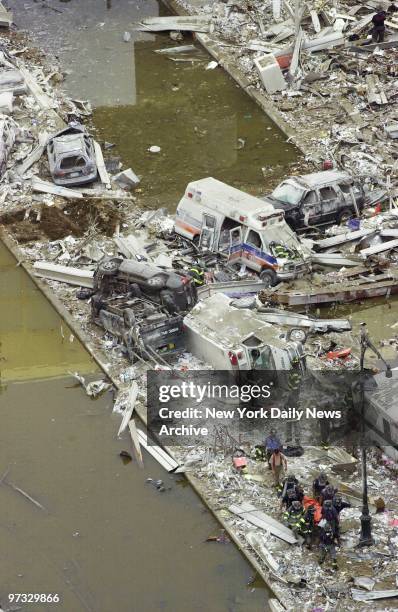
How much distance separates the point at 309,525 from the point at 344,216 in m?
11.2

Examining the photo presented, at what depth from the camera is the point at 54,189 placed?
30938 mm

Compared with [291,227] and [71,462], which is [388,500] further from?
[291,227]

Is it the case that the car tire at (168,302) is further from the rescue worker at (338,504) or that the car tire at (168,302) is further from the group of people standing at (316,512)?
the rescue worker at (338,504)

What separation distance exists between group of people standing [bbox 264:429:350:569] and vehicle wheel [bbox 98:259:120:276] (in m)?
6.87

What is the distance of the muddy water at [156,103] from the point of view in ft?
106

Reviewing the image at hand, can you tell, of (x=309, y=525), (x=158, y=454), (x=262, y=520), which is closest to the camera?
(x=309, y=525)

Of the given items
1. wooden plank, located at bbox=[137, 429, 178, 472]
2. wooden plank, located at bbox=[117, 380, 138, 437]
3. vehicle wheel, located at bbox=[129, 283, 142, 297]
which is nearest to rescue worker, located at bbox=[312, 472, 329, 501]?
wooden plank, located at bbox=[137, 429, 178, 472]

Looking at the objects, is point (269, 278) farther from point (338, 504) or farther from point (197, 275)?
point (338, 504)

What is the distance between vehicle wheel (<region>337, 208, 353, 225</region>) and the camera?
28.9 metres

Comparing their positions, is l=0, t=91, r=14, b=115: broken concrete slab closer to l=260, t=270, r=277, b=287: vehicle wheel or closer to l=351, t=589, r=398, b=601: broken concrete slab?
l=260, t=270, r=277, b=287: vehicle wheel

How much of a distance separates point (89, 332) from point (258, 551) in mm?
7687

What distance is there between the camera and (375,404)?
2119 centimetres

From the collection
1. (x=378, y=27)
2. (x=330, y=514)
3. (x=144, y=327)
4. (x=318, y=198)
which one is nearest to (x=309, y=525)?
(x=330, y=514)

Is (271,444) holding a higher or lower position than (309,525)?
higher
